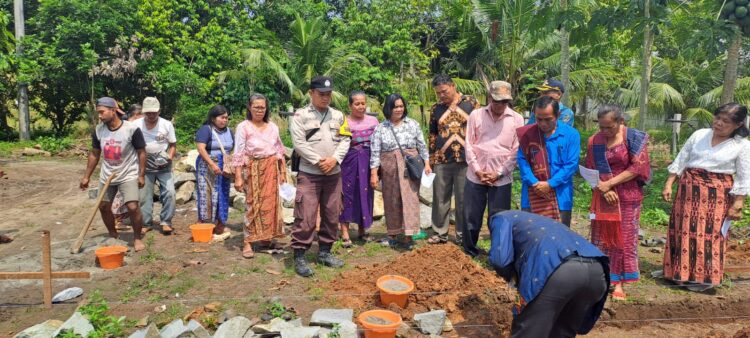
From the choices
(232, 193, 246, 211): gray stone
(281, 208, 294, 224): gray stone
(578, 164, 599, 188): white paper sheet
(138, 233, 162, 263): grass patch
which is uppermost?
(578, 164, 599, 188): white paper sheet

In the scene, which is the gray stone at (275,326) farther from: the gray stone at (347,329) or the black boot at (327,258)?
the black boot at (327,258)

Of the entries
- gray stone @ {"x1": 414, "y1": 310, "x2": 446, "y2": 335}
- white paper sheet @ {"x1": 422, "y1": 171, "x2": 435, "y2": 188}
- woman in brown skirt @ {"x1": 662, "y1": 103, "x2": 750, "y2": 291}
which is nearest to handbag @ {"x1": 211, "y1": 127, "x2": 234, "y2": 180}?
white paper sheet @ {"x1": 422, "y1": 171, "x2": 435, "y2": 188}

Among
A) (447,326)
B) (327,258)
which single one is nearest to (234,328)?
(447,326)

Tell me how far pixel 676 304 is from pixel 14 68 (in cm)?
1621

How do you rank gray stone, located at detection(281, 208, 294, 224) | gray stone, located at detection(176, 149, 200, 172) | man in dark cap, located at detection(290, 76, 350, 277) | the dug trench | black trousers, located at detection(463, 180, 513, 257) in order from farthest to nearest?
gray stone, located at detection(176, 149, 200, 172) < gray stone, located at detection(281, 208, 294, 224) < black trousers, located at detection(463, 180, 513, 257) < man in dark cap, located at detection(290, 76, 350, 277) < the dug trench

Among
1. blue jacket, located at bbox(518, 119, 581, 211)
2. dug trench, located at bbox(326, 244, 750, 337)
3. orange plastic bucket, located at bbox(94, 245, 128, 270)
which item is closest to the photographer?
dug trench, located at bbox(326, 244, 750, 337)

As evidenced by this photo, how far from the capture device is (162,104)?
1585 cm

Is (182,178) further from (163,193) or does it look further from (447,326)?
(447,326)

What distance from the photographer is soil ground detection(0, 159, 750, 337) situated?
13.7 ft

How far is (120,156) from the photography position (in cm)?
542

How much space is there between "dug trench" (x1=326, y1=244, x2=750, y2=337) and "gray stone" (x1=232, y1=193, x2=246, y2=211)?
11.3 ft

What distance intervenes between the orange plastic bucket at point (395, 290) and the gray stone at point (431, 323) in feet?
1.15

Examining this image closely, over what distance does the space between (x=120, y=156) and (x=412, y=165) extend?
3.17 meters

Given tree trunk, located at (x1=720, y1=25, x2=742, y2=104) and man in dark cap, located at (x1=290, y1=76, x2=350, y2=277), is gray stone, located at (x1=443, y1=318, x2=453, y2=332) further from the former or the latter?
tree trunk, located at (x1=720, y1=25, x2=742, y2=104)
